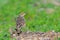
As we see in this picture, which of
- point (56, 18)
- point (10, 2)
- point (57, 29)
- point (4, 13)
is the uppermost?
point (10, 2)

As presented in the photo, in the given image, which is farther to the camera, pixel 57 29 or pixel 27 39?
pixel 57 29

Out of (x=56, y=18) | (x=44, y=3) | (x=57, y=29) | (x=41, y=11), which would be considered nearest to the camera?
(x=57, y=29)

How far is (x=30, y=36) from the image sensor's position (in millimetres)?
8477

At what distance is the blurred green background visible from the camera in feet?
33.9

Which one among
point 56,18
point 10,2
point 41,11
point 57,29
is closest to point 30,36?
point 57,29

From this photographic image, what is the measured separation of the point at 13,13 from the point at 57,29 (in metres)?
2.79

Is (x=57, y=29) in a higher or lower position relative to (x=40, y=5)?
lower

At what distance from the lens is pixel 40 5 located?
514 inches

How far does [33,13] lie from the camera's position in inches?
474

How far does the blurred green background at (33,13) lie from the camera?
33.9 ft

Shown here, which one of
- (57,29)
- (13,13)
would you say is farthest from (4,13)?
(57,29)

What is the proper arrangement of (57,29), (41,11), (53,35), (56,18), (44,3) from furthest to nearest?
(44,3) < (41,11) < (56,18) < (57,29) < (53,35)

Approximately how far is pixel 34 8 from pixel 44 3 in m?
0.75

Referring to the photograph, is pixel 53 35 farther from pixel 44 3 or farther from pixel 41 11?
pixel 44 3
